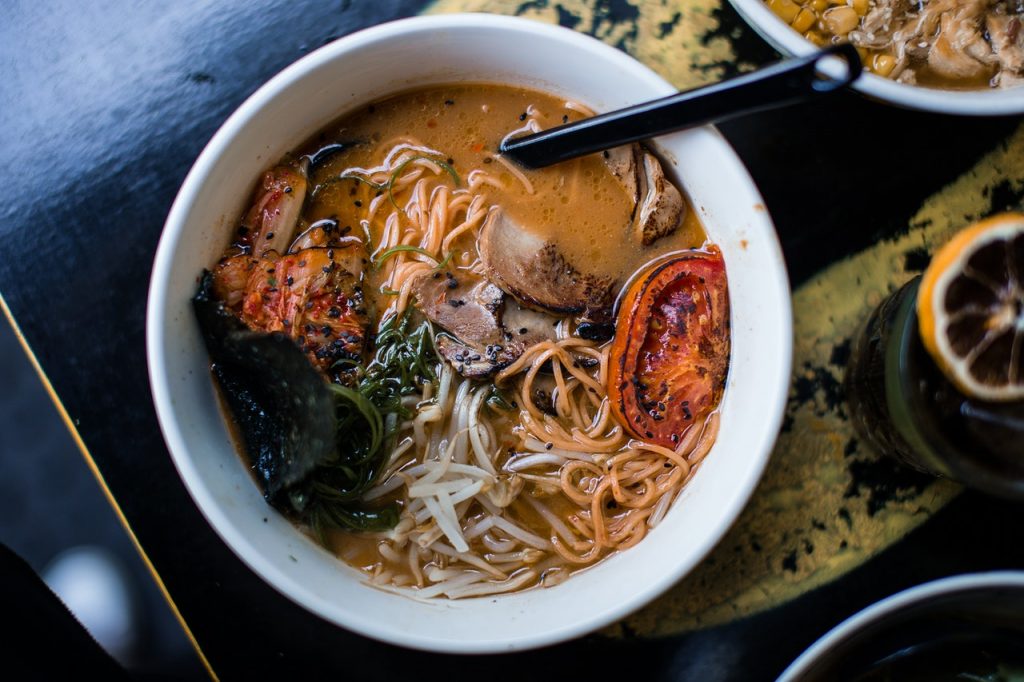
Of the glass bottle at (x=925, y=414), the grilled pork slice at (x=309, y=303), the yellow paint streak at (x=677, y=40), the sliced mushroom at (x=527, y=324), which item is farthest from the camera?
the yellow paint streak at (x=677, y=40)


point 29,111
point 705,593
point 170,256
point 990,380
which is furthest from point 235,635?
point 990,380

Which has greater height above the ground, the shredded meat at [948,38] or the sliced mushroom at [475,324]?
the shredded meat at [948,38]

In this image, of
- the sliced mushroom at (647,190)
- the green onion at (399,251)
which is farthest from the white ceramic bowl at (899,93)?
the green onion at (399,251)

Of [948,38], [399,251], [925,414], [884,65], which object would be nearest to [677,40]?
[884,65]

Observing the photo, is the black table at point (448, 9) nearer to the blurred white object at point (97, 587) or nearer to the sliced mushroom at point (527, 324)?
the sliced mushroom at point (527, 324)

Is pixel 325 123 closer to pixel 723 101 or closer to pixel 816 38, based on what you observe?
pixel 723 101
